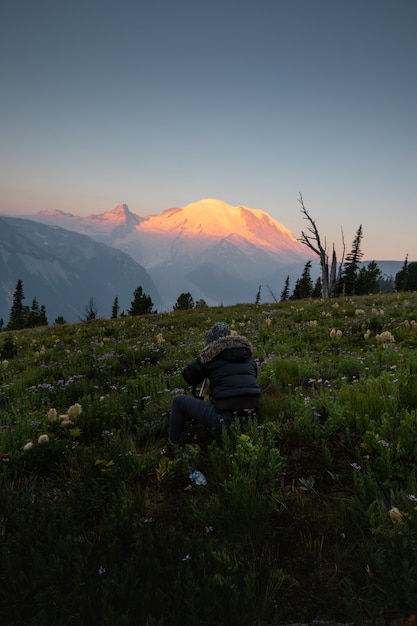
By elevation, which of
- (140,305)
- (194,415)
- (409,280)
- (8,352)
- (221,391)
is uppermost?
(409,280)

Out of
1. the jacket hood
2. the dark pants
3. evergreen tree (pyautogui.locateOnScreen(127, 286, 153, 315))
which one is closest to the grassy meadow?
the dark pants

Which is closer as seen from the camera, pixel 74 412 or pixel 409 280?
pixel 74 412

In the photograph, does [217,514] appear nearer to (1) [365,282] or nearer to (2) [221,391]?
(2) [221,391]

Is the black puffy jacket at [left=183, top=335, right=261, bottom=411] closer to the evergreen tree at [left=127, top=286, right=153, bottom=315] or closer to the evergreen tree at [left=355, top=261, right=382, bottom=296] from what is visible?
the evergreen tree at [left=127, top=286, right=153, bottom=315]

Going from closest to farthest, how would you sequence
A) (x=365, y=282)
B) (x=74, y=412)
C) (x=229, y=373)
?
(x=229, y=373) → (x=74, y=412) → (x=365, y=282)

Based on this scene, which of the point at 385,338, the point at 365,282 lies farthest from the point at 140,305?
the point at 385,338

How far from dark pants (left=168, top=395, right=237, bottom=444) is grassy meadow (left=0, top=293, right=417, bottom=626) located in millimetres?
210

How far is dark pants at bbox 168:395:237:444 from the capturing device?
14.4 feet

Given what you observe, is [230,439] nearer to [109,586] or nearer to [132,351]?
[109,586]

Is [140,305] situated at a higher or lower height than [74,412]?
higher

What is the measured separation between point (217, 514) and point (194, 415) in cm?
160

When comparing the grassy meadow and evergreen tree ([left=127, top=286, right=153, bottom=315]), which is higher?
evergreen tree ([left=127, top=286, right=153, bottom=315])

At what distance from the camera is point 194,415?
14.6ft

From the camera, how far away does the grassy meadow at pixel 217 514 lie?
88.1 inches
